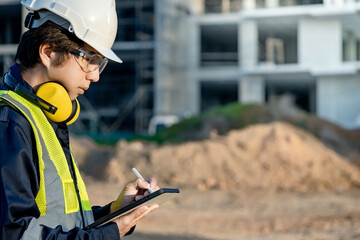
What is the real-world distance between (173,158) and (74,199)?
501 inches

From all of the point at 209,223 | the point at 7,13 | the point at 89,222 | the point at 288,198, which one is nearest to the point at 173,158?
the point at 288,198

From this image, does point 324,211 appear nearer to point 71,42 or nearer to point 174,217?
point 174,217

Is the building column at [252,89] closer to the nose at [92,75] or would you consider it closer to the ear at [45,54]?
the nose at [92,75]

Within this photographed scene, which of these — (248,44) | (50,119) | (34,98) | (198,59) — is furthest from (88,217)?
(198,59)

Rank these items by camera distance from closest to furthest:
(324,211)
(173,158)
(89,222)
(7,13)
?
1. (89,222)
2. (324,211)
3. (173,158)
4. (7,13)

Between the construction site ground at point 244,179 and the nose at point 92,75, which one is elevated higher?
the nose at point 92,75

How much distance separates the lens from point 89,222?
2.13 m

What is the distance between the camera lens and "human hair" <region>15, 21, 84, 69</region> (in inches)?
76.5

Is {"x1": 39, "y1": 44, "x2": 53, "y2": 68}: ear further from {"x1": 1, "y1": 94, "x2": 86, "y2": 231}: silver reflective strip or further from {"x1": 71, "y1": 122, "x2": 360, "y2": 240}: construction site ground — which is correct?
{"x1": 71, "y1": 122, "x2": 360, "y2": 240}: construction site ground

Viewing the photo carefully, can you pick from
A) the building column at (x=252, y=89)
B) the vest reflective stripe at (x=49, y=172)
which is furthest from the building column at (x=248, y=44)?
the vest reflective stripe at (x=49, y=172)

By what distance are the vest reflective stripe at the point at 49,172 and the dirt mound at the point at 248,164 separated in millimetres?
11899

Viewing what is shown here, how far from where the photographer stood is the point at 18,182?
5.48 ft

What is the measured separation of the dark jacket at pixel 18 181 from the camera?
1.64 metres

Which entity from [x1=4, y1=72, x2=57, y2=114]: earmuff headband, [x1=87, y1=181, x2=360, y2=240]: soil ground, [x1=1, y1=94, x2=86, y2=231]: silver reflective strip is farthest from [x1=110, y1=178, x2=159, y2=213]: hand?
[x1=87, y1=181, x2=360, y2=240]: soil ground
